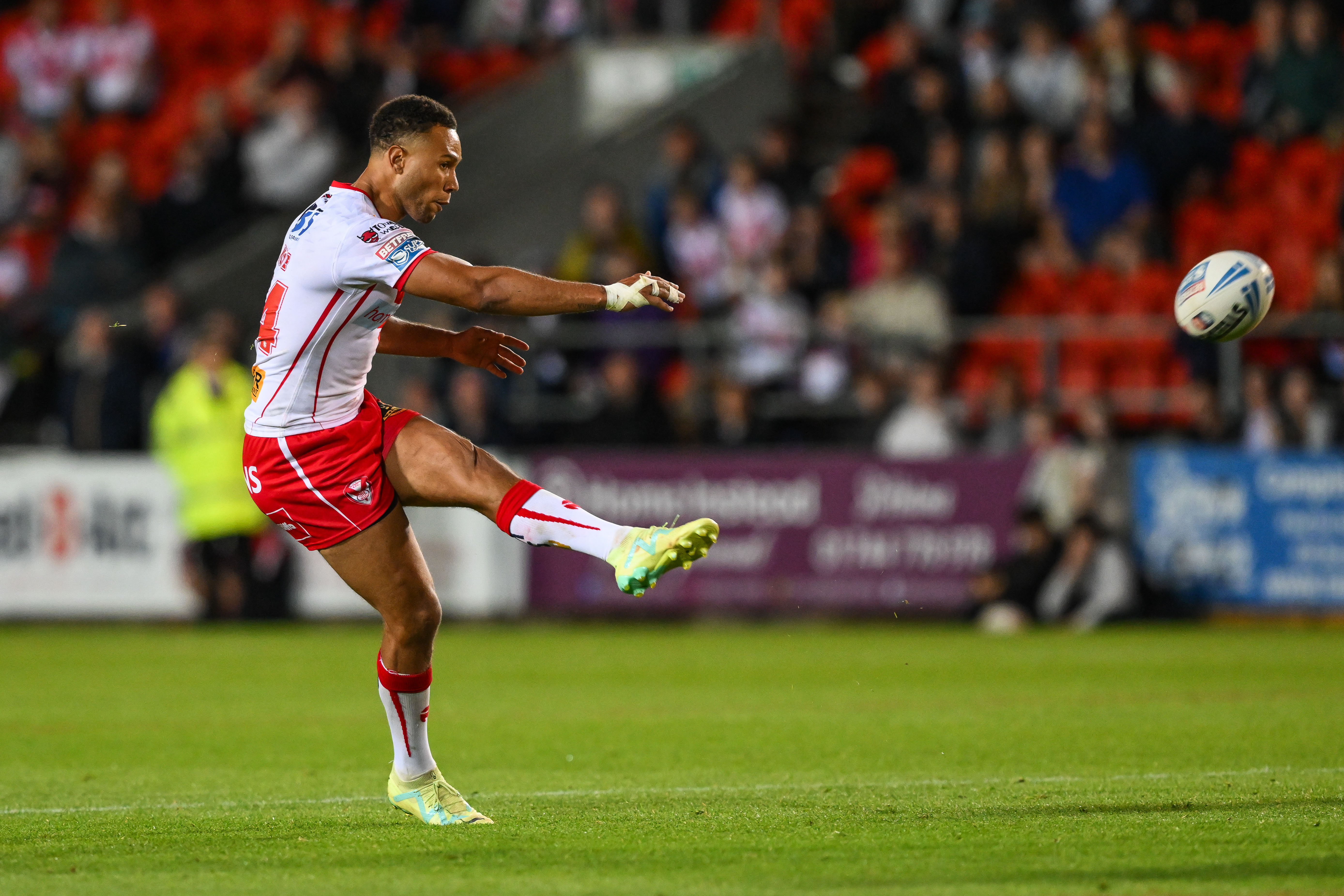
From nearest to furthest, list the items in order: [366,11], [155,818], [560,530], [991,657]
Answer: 1. [560,530]
2. [155,818]
3. [991,657]
4. [366,11]

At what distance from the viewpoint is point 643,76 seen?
2219cm

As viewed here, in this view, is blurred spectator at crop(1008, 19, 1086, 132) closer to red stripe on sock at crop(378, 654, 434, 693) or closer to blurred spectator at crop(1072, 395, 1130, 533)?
blurred spectator at crop(1072, 395, 1130, 533)

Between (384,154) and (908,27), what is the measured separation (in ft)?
45.9

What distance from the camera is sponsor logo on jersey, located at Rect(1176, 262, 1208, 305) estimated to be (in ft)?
27.9

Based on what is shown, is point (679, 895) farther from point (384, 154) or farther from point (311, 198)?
point (311, 198)

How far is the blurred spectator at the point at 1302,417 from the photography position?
16.5 m

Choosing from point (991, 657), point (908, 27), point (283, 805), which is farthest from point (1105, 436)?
point (283, 805)

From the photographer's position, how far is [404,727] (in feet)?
24.0

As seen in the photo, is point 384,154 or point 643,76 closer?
point 384,154

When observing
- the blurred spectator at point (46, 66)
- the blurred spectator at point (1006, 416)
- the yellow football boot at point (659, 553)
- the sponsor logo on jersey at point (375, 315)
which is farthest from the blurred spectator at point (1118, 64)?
the yellow football boot at point (659, 553)

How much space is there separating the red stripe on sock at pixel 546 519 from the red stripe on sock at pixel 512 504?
2 cm

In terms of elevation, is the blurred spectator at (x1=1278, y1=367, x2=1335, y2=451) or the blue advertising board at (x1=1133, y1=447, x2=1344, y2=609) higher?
the blurred spectator at (x1=1278, y1=367, x2=1335, y2=451)

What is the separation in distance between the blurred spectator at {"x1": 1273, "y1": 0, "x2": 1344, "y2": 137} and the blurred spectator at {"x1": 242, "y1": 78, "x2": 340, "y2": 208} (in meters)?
9.55

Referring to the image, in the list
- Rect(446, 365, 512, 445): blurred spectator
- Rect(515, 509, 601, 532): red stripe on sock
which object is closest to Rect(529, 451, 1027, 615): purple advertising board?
Rect(446, 365, 512, 445): blurred spectator
